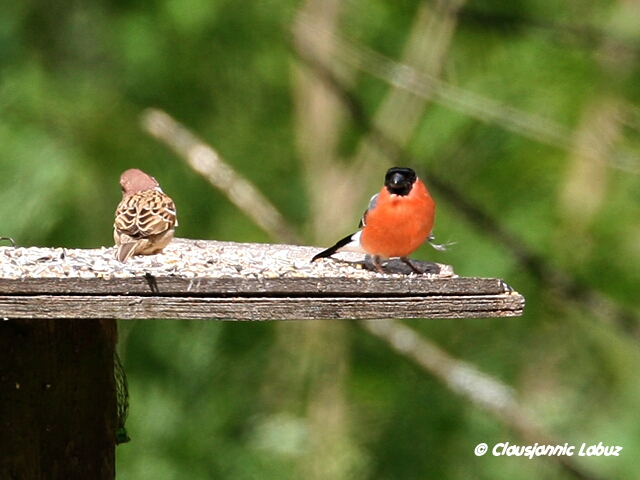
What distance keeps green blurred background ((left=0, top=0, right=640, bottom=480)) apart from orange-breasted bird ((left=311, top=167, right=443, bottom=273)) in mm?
2256

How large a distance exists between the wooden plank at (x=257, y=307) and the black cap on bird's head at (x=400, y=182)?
915 millimetres

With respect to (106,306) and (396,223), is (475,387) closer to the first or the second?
(396,223)

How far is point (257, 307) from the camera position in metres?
2.94

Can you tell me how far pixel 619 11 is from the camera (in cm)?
800

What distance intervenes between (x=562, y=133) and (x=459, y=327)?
5.98 ft

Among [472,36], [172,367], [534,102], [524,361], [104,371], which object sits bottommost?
[104,371]

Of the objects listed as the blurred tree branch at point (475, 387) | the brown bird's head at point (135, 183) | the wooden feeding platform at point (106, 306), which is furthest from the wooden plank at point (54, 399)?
the blurred tree branch at point (475, 387)

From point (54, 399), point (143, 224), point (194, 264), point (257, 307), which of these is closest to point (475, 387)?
point (143, 224)

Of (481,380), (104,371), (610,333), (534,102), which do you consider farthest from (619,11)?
(104,371)

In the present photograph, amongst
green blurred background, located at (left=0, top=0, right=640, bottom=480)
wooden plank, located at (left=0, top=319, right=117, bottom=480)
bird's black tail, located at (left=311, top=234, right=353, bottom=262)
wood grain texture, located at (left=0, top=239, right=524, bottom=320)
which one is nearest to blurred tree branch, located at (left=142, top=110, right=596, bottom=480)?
green blurred background, located at (left=0, top=0, right=640, bottom=480)

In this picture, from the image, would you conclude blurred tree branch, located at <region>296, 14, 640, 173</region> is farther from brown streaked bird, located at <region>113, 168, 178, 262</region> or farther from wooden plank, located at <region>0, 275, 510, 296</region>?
wooden plank, located at <region>0, 275, 510, 296</region>

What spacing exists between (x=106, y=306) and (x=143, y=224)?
4.25 ft

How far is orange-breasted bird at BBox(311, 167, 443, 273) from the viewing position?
3742 millimetres

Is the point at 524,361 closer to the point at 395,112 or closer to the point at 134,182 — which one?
the point at 395,112
